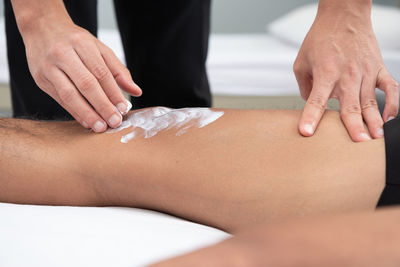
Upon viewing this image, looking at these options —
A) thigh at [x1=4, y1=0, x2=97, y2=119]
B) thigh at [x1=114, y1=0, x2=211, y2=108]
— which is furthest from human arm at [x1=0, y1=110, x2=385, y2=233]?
thigh at [x1=114, y1=0, x2=211, y2=108]

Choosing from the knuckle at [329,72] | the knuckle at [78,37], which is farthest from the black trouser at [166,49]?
the knuckle at [329,72]

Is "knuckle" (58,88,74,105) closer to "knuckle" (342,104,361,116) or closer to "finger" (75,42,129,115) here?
"finger" (75,42,129,115)

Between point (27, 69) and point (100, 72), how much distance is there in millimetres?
714

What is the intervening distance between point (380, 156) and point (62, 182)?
59 cm

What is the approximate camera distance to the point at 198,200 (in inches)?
30.4

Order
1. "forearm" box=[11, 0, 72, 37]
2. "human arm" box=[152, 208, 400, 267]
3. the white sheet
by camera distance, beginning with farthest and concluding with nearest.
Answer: "forearm" box=[11, 0, 72, 37]
the white sheet
"human arm" box=[152, 208, 400, 267]

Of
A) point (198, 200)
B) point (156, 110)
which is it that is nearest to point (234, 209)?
point (198, 200)

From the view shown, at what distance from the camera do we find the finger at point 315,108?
789mm

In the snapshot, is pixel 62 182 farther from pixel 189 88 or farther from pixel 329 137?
pixel 189 88

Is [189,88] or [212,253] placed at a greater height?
[212,253]

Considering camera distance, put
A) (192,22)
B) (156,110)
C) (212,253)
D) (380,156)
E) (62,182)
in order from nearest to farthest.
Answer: (212,253) < (380,156) < (62,182) < (156,110) < (192,22)

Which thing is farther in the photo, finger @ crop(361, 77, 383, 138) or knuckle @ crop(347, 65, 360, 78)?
knuckle @ crop(347, 65, 360, 78)

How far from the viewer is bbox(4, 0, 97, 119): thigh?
1.46 m

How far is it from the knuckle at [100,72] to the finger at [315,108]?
0.42 metres
